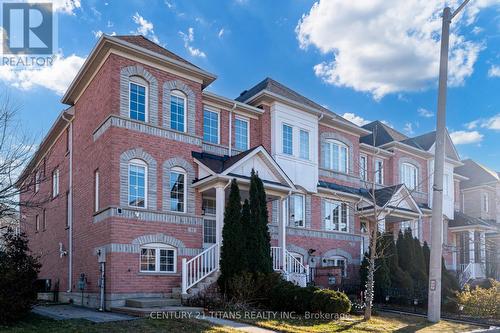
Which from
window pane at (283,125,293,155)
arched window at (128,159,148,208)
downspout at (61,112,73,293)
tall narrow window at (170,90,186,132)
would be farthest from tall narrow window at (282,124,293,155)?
downspout at (61,112,73,293)

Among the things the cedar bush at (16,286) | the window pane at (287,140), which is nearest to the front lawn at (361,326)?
the cedar bush at (16,286)

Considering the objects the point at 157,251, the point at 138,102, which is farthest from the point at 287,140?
the point at 157,251

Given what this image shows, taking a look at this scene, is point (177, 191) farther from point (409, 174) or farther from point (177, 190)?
point (409, 174)

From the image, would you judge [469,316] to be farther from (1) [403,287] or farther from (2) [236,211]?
(2) [236,211]

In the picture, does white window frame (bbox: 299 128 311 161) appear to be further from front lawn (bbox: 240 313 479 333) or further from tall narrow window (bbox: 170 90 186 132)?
front lawn (bbox: 240 313 479 333)

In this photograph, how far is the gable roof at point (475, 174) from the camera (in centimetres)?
3778

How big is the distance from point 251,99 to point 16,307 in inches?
523

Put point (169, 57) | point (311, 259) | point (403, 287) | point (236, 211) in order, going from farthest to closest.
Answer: point (311, 259) < point (403, 287) < point (169, 57) < point (236, 211)

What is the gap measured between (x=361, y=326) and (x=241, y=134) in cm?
1066

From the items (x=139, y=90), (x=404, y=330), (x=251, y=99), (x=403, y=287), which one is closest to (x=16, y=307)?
(x=139, y=90)

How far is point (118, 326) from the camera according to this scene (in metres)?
11.2

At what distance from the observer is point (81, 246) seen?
19344mm

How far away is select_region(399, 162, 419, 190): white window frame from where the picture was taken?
29.4 metres

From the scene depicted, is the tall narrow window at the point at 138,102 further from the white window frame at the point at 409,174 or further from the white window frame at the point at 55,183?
the white window frame at the point at 409,174
